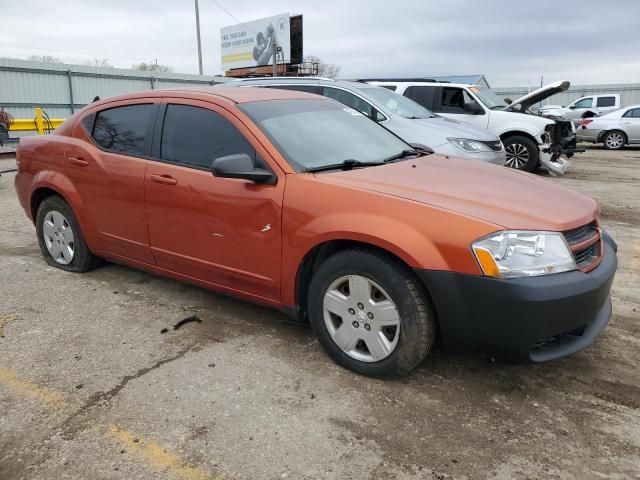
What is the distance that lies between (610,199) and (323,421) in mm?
7805

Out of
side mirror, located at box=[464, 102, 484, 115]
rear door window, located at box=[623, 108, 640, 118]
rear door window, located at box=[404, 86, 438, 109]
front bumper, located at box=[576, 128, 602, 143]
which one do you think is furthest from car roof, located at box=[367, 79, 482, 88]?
rear door window, located at box=[623, 108, 640, 118]

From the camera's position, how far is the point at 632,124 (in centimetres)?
1744

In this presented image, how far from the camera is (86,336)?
3570mm

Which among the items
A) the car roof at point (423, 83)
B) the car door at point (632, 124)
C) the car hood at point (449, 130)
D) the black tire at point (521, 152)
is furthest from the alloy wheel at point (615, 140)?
the car hood at point (449, 130)

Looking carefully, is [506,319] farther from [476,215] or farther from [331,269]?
[331,269]

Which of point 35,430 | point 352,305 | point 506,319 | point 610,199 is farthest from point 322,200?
point 610,199

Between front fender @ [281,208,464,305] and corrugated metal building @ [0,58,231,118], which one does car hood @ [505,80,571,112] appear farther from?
corrugated metal building @ [0,58,231,118]

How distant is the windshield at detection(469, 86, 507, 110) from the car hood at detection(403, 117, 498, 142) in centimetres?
306

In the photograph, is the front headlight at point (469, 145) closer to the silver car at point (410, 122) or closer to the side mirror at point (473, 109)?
the silver car at point (410, 122)

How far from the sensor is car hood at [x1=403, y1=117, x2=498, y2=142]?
7.35m

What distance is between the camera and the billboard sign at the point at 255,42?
134 feet

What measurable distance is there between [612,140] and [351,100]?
1414 centimetres

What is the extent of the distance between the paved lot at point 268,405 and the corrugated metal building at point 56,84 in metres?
14.5

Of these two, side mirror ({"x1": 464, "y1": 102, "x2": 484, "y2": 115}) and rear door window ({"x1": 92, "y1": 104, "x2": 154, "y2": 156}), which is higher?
side mirror ({"x1": 464, "y1": 102, "x2": 484, "y2": 115})
